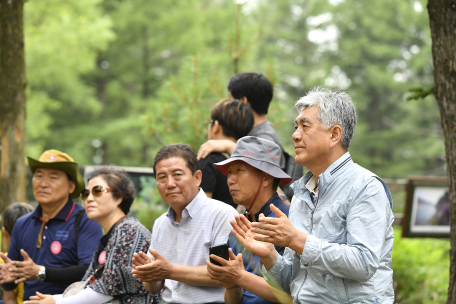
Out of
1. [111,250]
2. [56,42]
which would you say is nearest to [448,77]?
[111,250]

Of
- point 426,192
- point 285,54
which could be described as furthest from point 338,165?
point 285,54

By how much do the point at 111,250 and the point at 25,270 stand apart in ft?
3.07

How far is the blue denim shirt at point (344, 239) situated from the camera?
210 centimetres

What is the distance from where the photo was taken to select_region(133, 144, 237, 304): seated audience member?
3166 mm

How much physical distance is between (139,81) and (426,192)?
1551cm

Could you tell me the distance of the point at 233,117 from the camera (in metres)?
3.90

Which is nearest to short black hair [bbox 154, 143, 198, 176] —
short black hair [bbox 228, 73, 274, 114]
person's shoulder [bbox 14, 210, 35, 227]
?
short black hair [bbox 228, 73, 274, 114]

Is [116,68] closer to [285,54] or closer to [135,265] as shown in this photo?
[285,54]

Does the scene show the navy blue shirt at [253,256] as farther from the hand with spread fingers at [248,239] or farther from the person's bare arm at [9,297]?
the person's bare arm at [9,297]

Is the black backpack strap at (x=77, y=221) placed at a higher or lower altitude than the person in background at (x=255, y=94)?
lower

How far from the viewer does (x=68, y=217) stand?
4.25 metres

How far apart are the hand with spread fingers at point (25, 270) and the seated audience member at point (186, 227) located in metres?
1.17

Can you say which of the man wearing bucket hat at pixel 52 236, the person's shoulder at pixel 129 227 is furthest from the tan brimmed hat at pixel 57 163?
the person's shoulder at pixel 129 227

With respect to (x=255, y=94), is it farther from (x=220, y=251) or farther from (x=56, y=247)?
(x=56, y=247)
